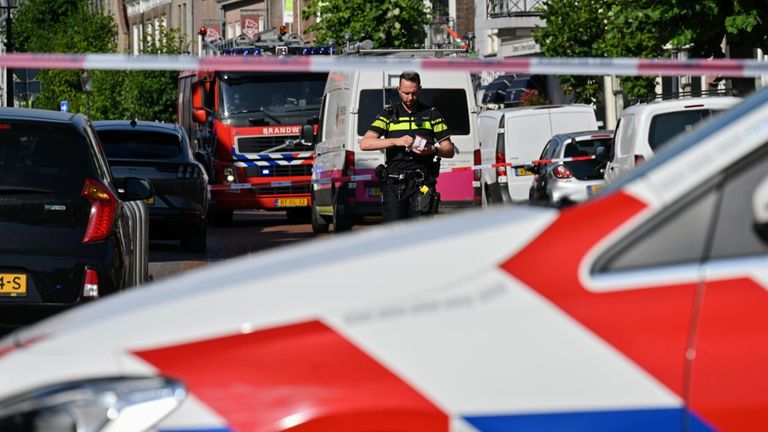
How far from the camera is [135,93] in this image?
61.5 metres

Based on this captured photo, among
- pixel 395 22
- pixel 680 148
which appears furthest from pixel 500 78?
pixel 680 148

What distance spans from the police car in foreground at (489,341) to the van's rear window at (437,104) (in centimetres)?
1738

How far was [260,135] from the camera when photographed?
26.4 m

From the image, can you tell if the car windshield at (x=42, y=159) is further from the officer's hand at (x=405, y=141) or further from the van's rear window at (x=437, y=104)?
the van's rear window at (x=437, y=104)

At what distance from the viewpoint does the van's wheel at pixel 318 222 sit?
78.2 feet

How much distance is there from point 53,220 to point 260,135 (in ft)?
56.9

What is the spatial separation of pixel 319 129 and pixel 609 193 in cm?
1977

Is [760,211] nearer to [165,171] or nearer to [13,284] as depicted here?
[13,284]

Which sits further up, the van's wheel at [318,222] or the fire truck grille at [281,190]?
the fire truck grille at [281,190]

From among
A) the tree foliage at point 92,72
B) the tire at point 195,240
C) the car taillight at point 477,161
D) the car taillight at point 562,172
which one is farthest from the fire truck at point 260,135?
the tree foliage at point 92,72

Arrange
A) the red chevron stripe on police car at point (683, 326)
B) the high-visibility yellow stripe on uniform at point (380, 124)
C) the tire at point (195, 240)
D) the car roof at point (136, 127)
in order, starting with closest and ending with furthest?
the red chevron stripe on police car at point (683, 326)
the high-visibility yellow stripe on uniform at point (380, 124)
the car roof at point (136, 127)
the tire at point (195, 240)

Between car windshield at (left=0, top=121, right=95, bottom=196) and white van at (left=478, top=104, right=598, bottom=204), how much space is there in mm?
18958

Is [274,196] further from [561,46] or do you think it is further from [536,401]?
[536,401]

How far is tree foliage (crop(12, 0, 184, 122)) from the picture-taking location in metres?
61.6
